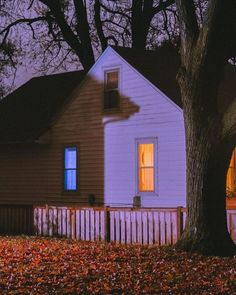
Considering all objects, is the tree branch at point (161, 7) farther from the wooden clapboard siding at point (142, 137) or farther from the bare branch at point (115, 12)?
the wooden clapboard siding at point (142, 137)

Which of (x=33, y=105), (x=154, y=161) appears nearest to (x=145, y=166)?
(x=154, y=161)

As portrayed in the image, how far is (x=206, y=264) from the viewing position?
12969 millimetres

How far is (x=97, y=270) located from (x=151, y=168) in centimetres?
1033

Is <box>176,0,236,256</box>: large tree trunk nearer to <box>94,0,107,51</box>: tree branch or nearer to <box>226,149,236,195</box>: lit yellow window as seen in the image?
<box>226,149,236,195</box>: lit yellow window

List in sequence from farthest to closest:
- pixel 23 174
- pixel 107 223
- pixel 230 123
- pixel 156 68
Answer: pixel 23 174
pixel 156 68
pixel 107 223
pixel 230 123

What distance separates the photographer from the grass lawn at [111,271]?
1036 cm

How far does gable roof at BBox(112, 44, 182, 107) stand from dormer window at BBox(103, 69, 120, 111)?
0.84 meters

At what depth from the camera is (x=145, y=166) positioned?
880 inches

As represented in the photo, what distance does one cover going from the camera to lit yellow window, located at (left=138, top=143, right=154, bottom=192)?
2222cm

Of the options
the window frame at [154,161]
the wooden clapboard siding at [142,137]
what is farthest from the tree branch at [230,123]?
the window frame at [154,161]

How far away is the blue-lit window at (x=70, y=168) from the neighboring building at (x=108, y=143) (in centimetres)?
4

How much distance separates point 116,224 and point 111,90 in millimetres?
7036

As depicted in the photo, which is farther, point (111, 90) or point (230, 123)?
point (111, 90)

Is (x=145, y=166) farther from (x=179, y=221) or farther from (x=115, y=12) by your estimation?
(x=115, y=12)
